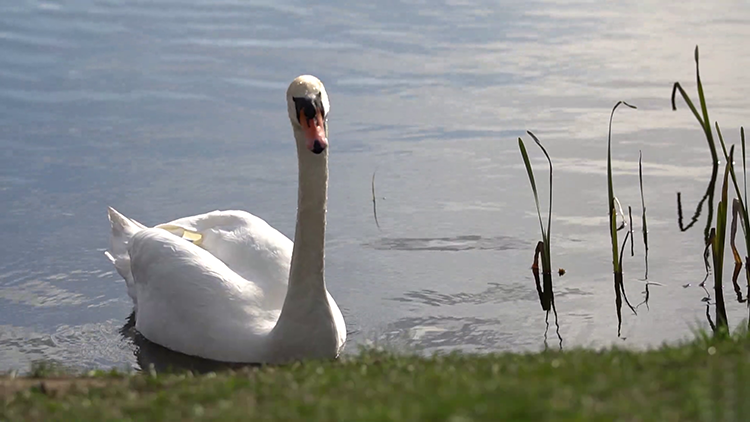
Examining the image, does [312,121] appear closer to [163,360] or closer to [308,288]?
[308,288]

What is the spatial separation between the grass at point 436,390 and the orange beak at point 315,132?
157 centimetres

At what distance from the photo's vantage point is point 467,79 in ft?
51.6

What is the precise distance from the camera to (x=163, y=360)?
894 centimetres

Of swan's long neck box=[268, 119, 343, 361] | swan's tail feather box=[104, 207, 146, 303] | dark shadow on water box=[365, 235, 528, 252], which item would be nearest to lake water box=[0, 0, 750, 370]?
dark shadow on water box=[365, 235, 528, 252]

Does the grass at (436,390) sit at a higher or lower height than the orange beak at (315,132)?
lower

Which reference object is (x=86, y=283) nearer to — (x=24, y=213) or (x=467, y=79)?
(x=24, y=213)

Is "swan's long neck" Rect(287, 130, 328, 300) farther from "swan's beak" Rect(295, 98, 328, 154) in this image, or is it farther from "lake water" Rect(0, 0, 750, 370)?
"lake water" Rect(0, 0, 750, 370)

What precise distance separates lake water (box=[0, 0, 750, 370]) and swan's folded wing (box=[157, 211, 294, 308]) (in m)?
0.74

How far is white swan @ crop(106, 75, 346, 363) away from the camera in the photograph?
8281mm

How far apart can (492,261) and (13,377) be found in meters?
5.12

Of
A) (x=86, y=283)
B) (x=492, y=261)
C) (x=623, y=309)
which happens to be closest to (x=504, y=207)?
(x=492, y=261)

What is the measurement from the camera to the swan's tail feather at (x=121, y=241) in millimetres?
10258

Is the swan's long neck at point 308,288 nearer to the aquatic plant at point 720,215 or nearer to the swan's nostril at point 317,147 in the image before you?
the swan's nostril at point 317,147

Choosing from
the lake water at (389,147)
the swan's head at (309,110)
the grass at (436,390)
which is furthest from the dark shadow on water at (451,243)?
the grass at (436,390)
